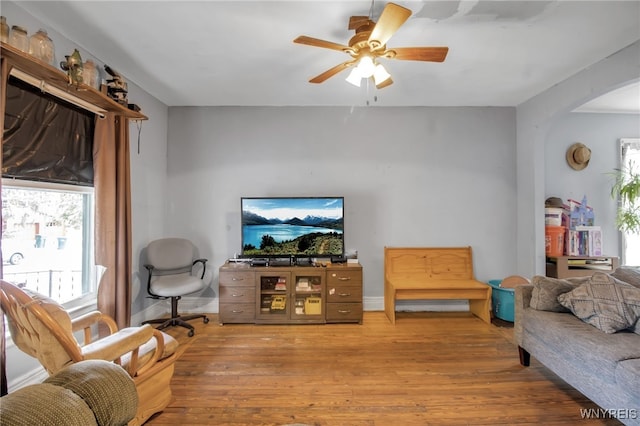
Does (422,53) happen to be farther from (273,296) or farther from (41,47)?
(273,296)

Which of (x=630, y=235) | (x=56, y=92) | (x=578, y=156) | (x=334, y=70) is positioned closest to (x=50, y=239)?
(x=56, y=92)

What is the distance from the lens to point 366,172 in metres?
3.71

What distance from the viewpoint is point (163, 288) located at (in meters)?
2.96

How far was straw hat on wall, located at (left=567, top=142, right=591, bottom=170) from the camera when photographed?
369cm


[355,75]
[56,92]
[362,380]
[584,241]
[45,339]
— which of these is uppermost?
[355,75]

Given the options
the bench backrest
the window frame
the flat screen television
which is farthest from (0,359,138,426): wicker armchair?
the window frame

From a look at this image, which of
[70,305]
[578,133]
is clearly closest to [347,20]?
[70,305]

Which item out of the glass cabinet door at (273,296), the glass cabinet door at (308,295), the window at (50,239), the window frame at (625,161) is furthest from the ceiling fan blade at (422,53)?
the window frame at (625,161)

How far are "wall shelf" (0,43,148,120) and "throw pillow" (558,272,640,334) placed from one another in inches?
146

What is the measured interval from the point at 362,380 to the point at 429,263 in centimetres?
188

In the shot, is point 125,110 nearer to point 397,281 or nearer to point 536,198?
point 397,281

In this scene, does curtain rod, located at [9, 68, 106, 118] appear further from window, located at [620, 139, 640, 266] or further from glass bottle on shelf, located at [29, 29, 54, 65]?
window, located at [620, 139, 640, 266]

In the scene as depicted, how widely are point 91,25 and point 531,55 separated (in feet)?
11.4

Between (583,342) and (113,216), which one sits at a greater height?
(113,216)
